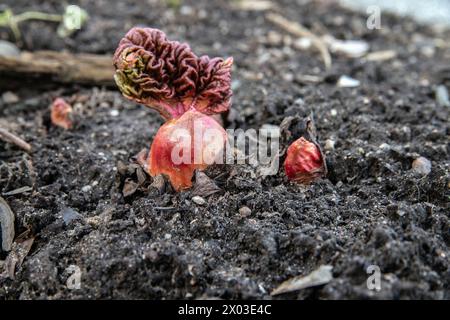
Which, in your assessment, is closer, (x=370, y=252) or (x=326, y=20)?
(x=370, y=252)

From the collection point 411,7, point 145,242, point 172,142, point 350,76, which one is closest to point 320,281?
point 145,242

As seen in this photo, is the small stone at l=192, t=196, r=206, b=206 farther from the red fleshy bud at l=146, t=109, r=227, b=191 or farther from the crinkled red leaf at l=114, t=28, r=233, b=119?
the crinkled red leaf at l=114, t=28, r=233, b=119

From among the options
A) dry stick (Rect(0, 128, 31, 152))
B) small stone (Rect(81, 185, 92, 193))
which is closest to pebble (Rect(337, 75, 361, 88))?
small stone (Rect(81, 185, 92, 193))

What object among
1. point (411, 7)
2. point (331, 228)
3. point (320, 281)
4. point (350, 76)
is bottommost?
point (320, 281)

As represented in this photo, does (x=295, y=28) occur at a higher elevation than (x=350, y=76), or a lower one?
higher

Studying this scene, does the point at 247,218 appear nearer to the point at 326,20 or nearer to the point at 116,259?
the point at 116,259

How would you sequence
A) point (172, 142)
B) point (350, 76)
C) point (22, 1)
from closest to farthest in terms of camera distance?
point (172, 142) → point (350, 76) → point (22, 1)

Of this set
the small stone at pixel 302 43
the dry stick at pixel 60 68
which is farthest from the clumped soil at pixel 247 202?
the small stone at pixel 302 43
